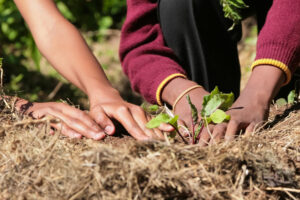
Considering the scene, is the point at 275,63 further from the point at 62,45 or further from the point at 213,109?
the point at 62,45

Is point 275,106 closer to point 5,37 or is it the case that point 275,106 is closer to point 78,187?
point 78,187

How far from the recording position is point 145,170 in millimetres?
1251

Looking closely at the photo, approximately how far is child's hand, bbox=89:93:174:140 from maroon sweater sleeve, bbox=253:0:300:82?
65cm

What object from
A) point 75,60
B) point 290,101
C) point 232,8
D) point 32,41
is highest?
point 232,8

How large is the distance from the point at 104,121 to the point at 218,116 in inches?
18.2

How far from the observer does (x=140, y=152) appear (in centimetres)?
133

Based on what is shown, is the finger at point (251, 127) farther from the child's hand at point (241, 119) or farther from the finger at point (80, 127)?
the finger at point (80, 127)

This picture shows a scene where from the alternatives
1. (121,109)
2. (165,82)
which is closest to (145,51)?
(165,82)

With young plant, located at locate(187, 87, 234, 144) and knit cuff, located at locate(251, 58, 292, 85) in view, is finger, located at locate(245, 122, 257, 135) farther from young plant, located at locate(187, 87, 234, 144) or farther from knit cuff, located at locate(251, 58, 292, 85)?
knit cuff, located at locate(251, 58, 292, 85)

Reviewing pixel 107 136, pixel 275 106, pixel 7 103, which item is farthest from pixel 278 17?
pixel 7 103

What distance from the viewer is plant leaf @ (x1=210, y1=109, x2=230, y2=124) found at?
5.15ft

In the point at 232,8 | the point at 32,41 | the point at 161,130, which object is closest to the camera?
the point at 161,130

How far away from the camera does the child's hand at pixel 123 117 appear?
5.61ft

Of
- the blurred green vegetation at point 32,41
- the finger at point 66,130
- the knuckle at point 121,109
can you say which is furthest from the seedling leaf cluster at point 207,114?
the blurred green vegetation at point 32,41
